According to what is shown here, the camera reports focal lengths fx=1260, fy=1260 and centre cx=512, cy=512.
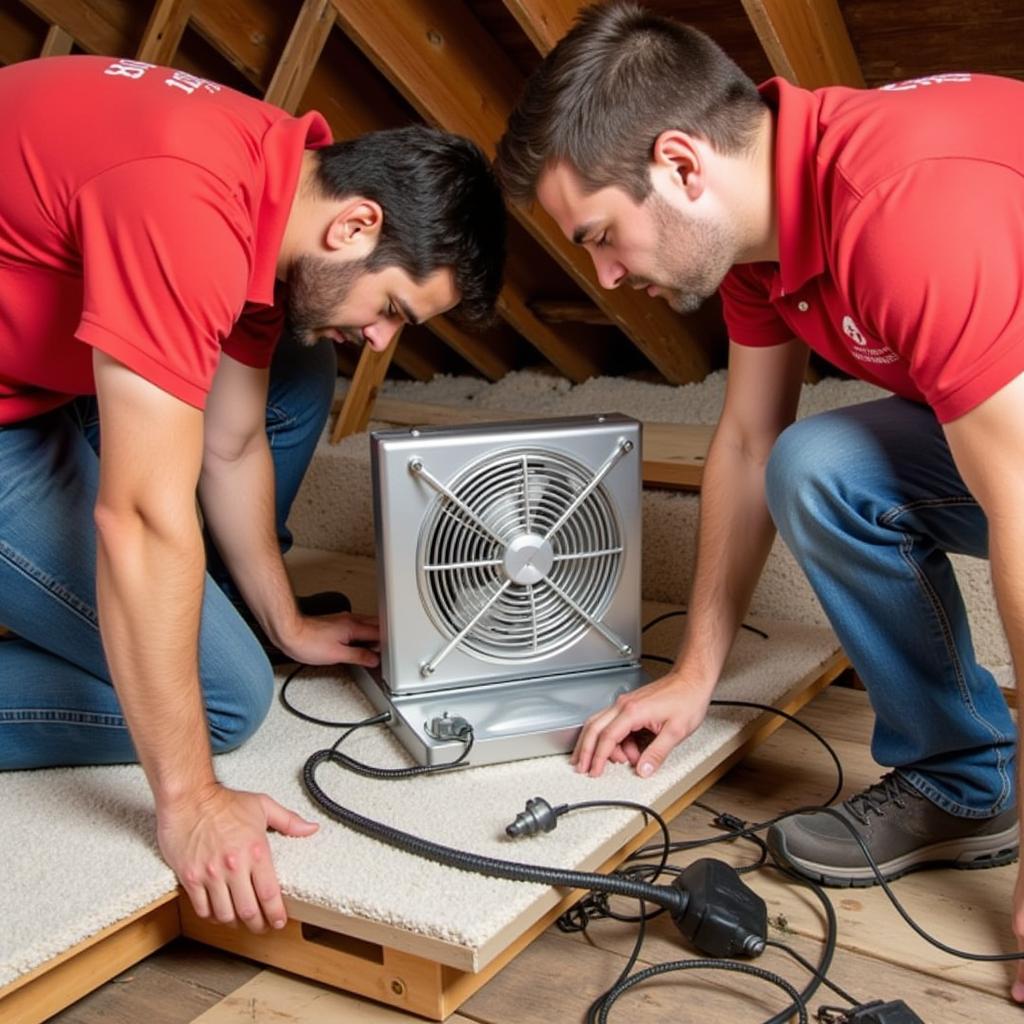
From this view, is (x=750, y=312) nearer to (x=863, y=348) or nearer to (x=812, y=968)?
(x=863, y=348)

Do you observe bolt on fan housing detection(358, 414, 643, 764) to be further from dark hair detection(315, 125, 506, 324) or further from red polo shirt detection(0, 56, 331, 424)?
red polo shirt detection(0, 56, 331, 424)

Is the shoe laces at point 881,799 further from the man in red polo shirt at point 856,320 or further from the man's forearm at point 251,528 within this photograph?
the man's forearm at point 251,528

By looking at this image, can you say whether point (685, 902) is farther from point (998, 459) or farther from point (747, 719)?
point (998, 459)

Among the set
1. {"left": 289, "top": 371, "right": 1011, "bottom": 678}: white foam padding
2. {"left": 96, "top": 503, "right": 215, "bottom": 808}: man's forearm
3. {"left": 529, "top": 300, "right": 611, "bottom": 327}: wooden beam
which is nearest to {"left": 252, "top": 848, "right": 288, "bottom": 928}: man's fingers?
{"left": 96, "top": 503, "right": 215, "bottom": 808}: man's forearm

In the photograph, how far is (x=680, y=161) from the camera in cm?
133

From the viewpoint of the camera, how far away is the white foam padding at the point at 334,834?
49.1 inches

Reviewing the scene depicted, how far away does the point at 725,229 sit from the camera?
1.38 metres

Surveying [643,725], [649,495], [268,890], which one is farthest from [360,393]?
[268,890]

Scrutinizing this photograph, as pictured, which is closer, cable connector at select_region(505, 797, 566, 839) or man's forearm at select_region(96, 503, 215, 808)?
man's forearm at select_region(96, 503, 215, 808)

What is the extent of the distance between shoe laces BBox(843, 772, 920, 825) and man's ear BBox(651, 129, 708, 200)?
0.73m

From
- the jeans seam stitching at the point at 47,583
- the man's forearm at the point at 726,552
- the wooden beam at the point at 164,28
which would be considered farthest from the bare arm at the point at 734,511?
the wooden beam at the point at 164,28

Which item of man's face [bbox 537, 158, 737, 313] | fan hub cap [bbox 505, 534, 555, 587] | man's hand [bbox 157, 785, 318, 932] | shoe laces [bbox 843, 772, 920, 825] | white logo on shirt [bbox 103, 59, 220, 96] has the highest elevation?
white logo on shirt [bbox 103, 59, 220, 96]

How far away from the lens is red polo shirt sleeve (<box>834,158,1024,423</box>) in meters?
1.12

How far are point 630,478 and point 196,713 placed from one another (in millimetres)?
640
